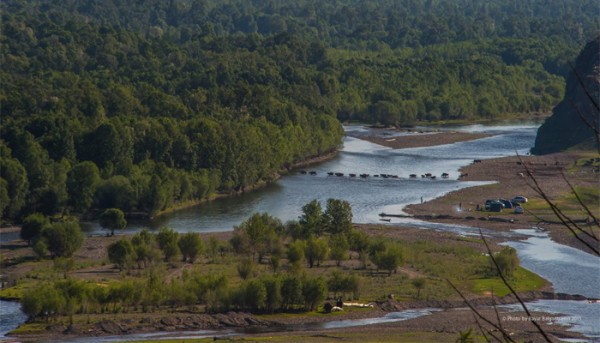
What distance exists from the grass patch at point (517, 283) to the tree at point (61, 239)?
26.5 metres

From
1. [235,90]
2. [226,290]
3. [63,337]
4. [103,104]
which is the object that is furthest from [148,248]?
[235,90]

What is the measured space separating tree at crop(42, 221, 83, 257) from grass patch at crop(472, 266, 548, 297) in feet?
87.1

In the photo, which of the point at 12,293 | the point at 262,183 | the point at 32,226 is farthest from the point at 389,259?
the point at 262,183

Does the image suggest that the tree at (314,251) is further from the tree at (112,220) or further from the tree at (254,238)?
the tree at (112,220)

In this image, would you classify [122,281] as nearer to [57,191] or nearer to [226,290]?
[226,290]

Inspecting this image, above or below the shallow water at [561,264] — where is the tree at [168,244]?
above

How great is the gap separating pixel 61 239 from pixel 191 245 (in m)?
8.88

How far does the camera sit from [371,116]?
18325 cm

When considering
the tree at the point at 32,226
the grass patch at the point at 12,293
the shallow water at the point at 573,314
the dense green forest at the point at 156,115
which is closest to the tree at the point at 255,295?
the grass patch at the point at 12,293

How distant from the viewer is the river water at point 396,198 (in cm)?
6894

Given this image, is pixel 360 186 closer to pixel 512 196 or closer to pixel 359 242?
pixel 512 196

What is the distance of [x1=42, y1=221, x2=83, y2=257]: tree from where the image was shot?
75.9m

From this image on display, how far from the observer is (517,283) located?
2687 inches

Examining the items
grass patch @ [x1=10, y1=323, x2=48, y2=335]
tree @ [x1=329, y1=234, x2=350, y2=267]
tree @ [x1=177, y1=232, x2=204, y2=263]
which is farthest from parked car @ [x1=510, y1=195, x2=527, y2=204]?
grass patch @ [x1=10, y1=323, x2=48, y2=335]
